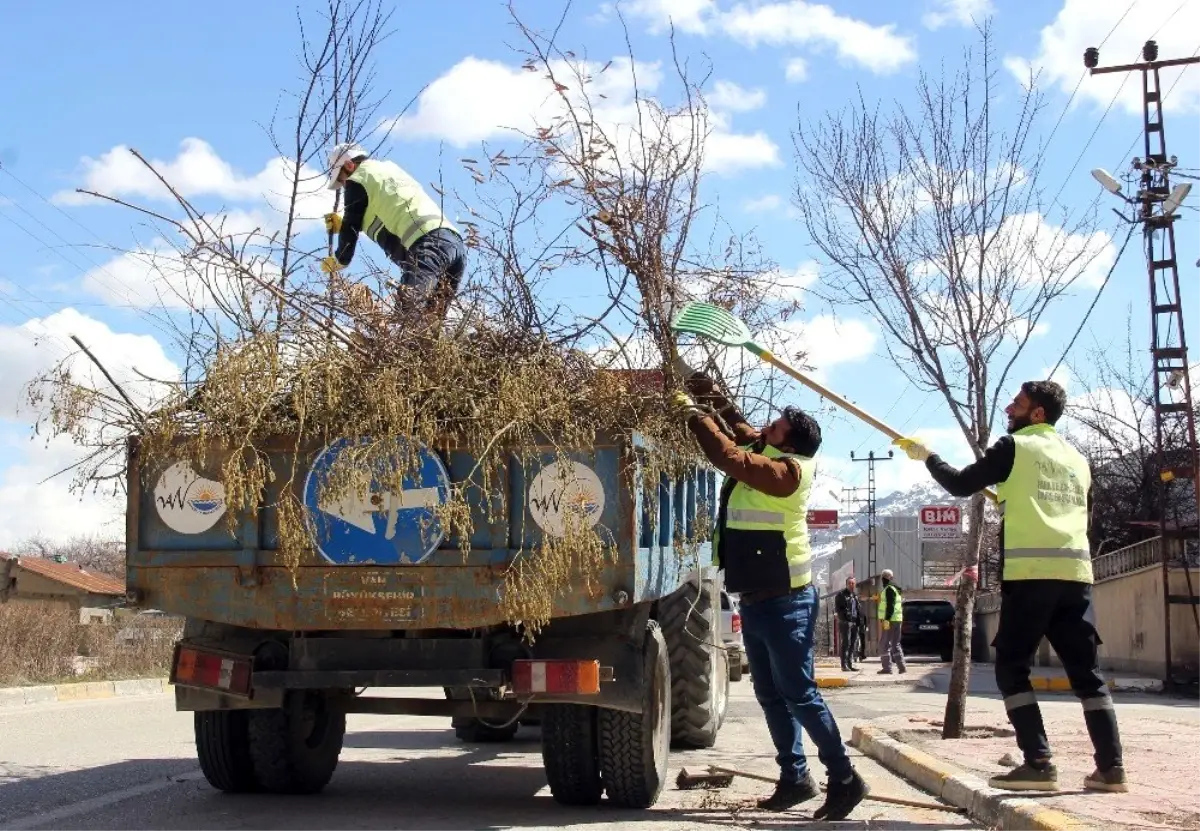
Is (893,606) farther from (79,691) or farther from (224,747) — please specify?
(224,747)

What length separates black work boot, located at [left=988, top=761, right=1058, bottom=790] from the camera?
6.41 m

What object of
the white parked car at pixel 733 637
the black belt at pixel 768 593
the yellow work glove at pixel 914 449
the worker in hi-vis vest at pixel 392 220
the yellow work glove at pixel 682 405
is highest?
the worker in hi-vis vest at pixel 392 220

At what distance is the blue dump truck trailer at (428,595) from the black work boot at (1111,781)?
6.62 feet

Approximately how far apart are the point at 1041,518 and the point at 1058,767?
5.91ft

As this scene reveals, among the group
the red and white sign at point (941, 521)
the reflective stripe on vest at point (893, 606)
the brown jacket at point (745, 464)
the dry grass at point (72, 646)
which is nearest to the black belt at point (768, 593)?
the brown jacket at point (745, 464)

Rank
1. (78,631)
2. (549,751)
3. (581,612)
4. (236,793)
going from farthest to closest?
(78,631) → (236,793) → (549,751) → (581,612)

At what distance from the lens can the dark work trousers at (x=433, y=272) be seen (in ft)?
22.6

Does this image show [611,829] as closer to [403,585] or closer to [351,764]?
[403,585]

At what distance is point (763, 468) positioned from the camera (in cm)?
638

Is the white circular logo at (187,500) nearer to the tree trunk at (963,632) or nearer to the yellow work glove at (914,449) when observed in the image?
the yellow work glove at (914,449)

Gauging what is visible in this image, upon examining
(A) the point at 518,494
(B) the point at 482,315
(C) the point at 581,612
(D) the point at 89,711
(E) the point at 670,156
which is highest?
(E) the point at 670,156

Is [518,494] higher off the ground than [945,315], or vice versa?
[945,315]

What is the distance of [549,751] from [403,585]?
3.84 ft

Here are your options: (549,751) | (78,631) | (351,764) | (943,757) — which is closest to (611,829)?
(549,751)
